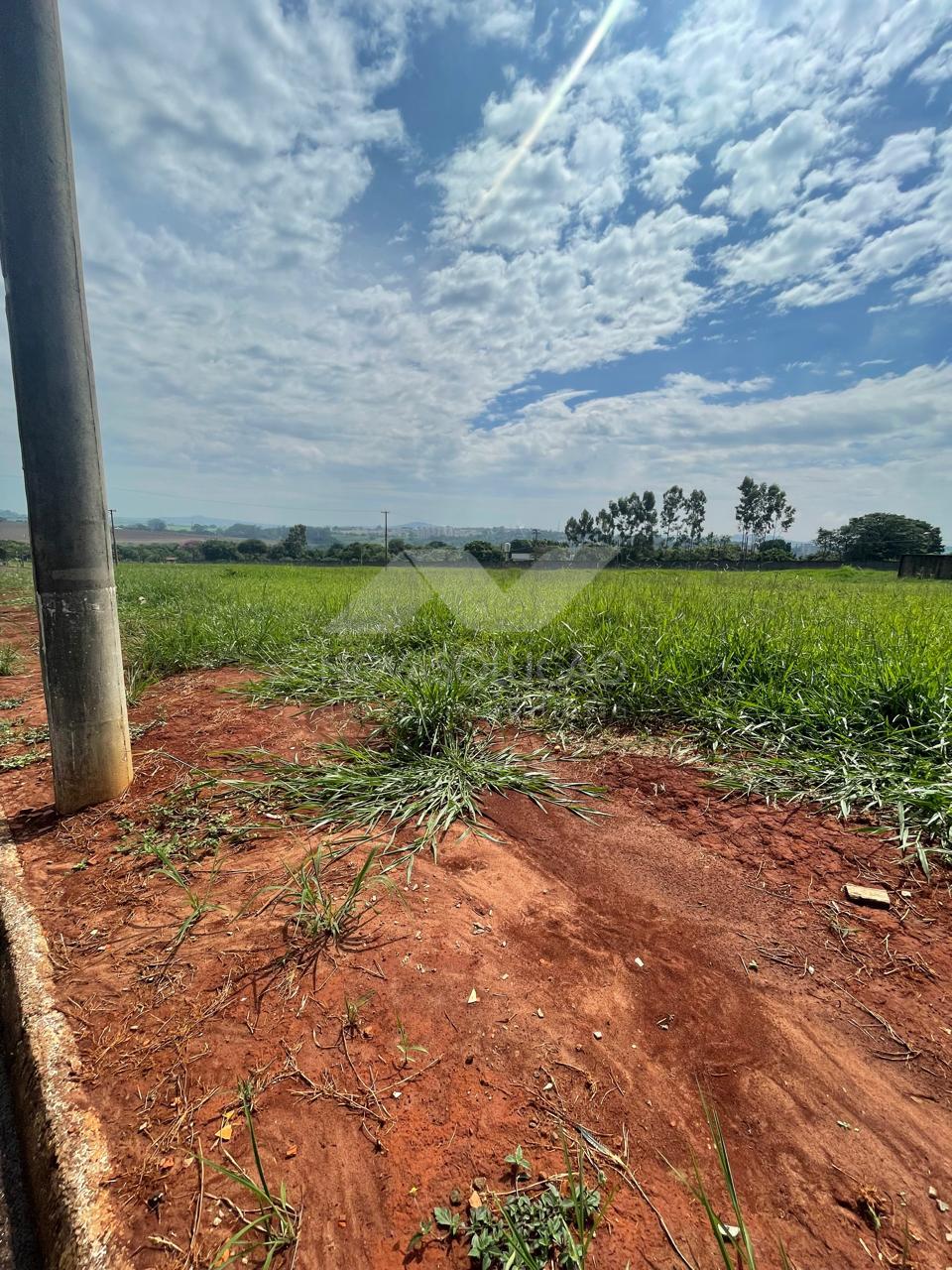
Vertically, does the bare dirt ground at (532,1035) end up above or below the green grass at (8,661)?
below

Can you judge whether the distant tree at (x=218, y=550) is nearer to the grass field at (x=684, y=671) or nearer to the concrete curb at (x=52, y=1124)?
the grass field at (x=684, y=671)

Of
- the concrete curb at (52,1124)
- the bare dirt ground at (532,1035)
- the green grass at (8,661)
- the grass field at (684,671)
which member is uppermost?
the grass field at (684,671)

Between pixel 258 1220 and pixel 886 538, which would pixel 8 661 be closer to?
pixel 258 1220

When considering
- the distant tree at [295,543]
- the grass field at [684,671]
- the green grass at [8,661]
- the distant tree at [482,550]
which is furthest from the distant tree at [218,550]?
the grass field at [684,671]

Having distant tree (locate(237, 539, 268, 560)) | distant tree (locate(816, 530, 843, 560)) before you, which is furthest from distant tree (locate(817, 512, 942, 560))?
distant tree (locate(237, 539, 268, 560))

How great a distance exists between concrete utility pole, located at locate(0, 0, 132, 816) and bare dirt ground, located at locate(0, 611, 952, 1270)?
58cm

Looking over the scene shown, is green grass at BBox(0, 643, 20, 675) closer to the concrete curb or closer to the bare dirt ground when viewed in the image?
the bare dirt ground

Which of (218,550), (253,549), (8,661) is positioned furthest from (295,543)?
(8,661)

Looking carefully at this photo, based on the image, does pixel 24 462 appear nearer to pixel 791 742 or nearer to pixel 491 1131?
pixel 491 1131

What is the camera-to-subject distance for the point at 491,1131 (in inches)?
42.2

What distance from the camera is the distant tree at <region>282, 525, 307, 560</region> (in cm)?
2965

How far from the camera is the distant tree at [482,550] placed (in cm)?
1256

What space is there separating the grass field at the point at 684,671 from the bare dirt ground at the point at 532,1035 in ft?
1.84

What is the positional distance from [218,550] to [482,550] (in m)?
30.8
